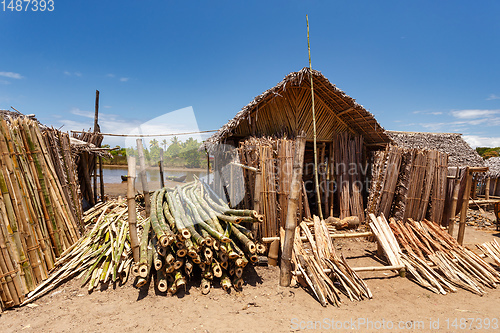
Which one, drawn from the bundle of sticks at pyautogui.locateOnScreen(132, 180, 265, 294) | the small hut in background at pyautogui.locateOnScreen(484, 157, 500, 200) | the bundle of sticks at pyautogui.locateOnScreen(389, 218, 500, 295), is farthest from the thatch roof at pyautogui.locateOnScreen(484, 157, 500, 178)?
the bundle of sticks at pyautogui.locateOnScreen(132, 180, 265, 294)

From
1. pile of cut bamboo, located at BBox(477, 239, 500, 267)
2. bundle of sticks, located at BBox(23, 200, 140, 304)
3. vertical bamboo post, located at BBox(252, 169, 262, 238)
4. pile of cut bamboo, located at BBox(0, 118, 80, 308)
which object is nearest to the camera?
pile of cut bamboo, located at BBox(0, 118, 80, 308)

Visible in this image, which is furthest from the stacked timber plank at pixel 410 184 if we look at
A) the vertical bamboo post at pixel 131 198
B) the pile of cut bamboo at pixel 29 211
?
the pile of cut bamboo at pixel 29 211

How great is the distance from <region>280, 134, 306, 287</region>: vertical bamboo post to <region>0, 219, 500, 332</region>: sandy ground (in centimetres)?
32

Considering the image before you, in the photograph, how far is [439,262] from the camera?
489cm

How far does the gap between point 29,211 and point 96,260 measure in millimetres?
1330

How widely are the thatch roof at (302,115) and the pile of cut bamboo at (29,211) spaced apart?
3.94m

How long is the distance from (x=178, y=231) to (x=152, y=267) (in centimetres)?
92

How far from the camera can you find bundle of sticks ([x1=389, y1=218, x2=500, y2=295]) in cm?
441

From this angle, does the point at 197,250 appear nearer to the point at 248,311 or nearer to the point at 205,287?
the point at 205,287

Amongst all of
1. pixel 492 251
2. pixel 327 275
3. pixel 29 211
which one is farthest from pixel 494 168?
pixel 29 211

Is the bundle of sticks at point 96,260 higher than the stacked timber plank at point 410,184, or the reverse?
the stacked timber plank at point 410,184

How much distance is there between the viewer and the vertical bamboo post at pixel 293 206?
4.03 meters

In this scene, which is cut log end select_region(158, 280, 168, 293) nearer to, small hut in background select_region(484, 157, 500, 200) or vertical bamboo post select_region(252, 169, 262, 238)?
vertical bamboo post select_region(252, 169, 262, 238)

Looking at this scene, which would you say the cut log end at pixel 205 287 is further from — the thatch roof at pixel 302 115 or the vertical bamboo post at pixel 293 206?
the thatch roof at pixel 302 115
